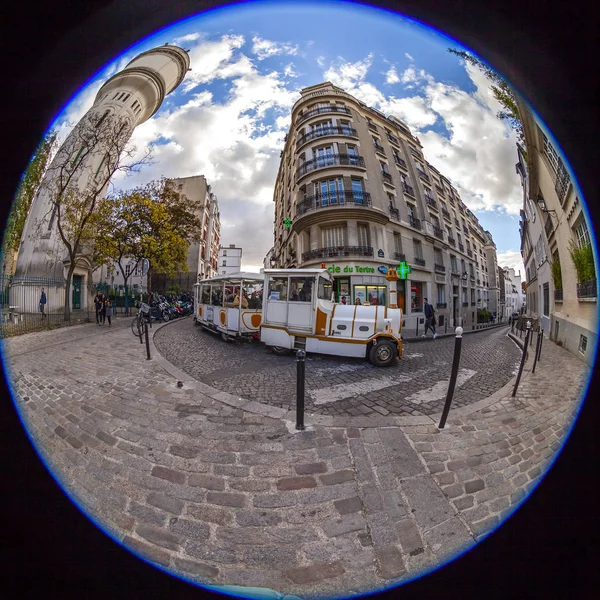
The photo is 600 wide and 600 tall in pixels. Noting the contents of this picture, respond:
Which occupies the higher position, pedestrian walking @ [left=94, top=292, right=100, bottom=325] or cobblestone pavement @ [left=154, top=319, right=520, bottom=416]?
pedestrian walking @ [left=94, top=292, right=100, bottom=325]

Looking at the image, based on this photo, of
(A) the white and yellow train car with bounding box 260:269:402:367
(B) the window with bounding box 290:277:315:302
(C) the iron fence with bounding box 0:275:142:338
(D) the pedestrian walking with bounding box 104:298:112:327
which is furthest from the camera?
(D) the pedestrian walking with bounding box 104:298:112:327

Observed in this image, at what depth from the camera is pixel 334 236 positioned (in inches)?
52.7

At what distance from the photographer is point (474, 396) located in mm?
1048

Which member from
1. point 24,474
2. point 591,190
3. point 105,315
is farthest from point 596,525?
point 105,315

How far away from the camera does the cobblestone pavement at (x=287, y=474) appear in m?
0.74

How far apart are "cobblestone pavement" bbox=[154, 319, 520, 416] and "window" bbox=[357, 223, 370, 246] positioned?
580mm

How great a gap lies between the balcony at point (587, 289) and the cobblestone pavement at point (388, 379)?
1.29ft

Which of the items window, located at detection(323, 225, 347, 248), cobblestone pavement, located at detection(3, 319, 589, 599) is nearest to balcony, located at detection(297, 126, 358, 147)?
window, located at detection(323, 225, 347, 248)

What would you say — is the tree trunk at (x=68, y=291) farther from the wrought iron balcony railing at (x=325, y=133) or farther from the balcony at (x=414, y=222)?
the balcony at (x=414, y=222)

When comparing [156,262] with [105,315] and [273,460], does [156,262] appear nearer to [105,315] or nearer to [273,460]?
[105,315]

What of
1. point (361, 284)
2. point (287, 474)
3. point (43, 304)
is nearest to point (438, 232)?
point (361, 284)

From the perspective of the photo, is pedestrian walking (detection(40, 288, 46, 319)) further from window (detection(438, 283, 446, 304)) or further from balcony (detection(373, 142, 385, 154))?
window (detection(438, 283, 446, 304))

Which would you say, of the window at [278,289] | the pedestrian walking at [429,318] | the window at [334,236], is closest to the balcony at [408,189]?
the window at [334,236]

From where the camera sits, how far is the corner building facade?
117 centimetres
